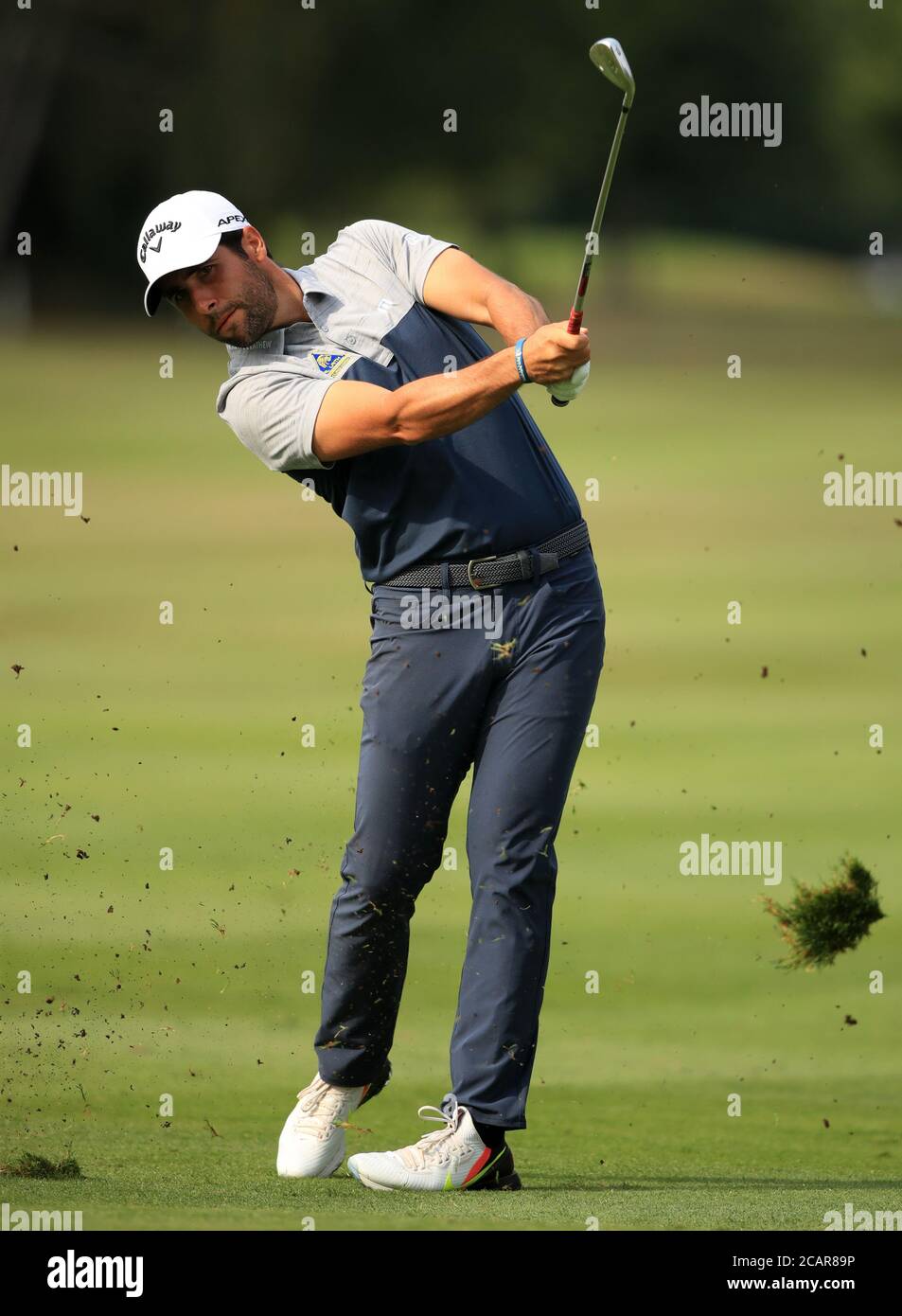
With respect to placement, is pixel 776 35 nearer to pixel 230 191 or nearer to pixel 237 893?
pixel 230 191

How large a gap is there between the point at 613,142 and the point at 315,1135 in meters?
2.50

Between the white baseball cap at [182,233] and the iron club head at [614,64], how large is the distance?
38.1 inches

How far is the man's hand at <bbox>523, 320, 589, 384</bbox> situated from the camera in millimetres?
4676

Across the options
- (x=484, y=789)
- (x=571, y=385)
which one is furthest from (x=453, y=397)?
(x=484, y=789)

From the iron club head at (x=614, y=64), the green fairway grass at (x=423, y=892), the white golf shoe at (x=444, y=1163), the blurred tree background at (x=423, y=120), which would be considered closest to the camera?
the white golf shoe at (x=444, y=1163)

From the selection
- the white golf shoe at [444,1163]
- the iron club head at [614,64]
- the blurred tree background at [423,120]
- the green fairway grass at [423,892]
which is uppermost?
the blurred tree background at [423,120]

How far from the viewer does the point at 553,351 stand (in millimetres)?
4672

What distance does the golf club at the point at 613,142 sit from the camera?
4.82 metres

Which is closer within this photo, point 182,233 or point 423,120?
point 182,233

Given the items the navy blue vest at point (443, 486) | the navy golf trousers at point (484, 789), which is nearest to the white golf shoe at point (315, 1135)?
the navy golf trousers at point (484, 789)

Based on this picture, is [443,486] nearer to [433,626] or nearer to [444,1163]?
[433,626]

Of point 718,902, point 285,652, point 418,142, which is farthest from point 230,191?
point 718,902

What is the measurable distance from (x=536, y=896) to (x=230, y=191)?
1679 inches

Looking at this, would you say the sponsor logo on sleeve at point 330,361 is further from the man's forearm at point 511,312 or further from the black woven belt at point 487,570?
the black woven belt at point 487,570
